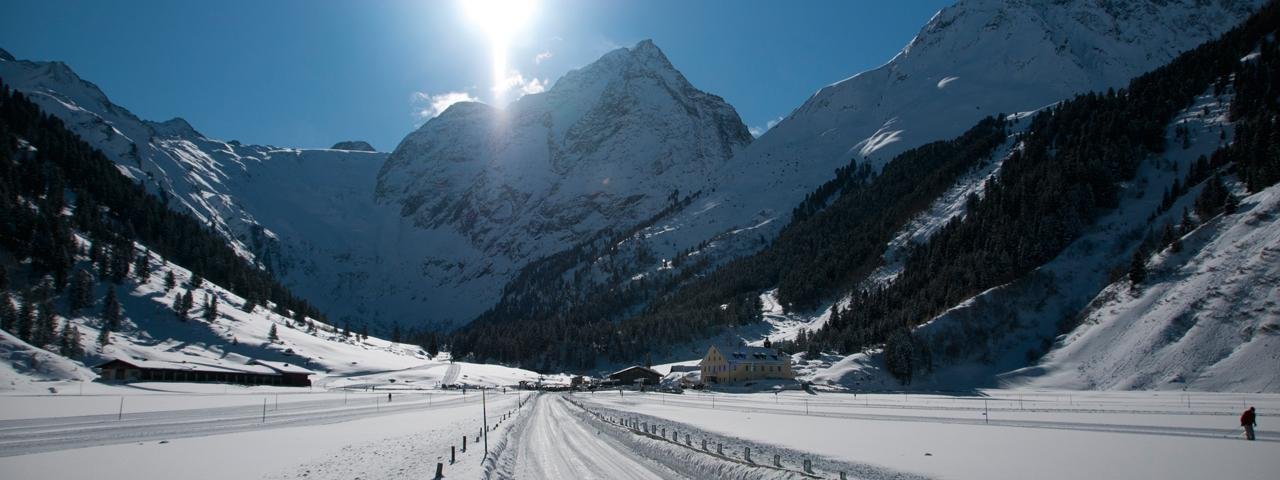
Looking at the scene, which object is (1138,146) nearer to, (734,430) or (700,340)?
(700,340)

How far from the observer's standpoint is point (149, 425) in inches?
1405

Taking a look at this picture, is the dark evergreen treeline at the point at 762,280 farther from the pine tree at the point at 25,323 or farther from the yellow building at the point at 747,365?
the pine tree at the point at 25,323

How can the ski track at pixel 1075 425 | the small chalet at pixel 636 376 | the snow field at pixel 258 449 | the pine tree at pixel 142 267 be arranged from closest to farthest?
1. the snow field at pixel 258 449
2. the ski track at pixel 1075 425
3. the pine tree at pixel 142 267
4. the small chalet at pixel 636 376

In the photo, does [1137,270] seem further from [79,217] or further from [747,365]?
[79,217]

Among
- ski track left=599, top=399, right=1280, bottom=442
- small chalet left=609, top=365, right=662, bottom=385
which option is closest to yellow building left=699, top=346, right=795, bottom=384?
small chalet left=609, top=365, right=662, bottom=385

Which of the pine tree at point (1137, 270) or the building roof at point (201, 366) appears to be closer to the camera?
the pine tree at point (1137, 270)

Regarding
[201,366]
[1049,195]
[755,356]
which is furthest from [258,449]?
[1049,195]

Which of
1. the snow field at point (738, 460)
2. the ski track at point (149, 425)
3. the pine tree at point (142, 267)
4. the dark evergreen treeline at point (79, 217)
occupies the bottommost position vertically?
the snow field at point (738, 460)

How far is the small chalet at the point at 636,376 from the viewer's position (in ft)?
393

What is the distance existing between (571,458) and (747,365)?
78.9 m

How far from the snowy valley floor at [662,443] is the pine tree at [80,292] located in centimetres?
5338

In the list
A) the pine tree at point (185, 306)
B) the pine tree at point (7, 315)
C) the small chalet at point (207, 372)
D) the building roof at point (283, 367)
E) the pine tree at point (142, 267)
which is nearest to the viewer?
the small chalet at point (207, 372)

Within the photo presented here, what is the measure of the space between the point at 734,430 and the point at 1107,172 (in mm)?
95242

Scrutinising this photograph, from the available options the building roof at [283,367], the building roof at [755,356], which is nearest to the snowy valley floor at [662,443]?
the building roof at [283,367]
